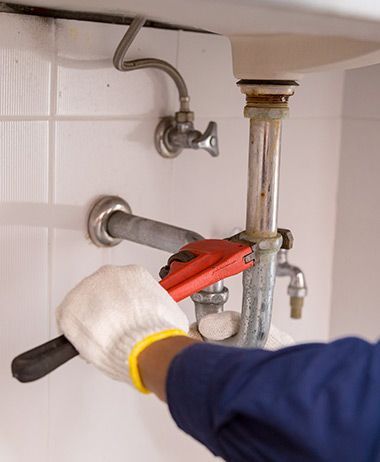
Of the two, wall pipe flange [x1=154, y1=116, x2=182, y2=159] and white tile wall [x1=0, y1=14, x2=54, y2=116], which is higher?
white tile wall [x1=0, y1=14, x2=54, y2=116]

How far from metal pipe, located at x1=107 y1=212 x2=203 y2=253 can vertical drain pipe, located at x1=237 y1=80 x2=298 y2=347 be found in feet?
0.21

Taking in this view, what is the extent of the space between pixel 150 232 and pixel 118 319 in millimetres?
233

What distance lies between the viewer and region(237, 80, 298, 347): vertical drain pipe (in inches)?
22.8

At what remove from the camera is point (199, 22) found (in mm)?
490

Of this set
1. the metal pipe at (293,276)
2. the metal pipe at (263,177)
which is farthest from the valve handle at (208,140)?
the metal pipe at (293,276)

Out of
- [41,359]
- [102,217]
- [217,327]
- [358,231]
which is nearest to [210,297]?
[217,327]

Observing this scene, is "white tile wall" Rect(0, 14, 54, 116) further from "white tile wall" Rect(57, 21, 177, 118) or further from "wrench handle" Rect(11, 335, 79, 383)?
"wrench handle" Rect(11, 335, 79, 383)

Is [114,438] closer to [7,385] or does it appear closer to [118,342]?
[7,385]

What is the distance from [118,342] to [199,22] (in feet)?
0.76

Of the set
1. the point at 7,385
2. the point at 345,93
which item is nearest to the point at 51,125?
the point at 7,385

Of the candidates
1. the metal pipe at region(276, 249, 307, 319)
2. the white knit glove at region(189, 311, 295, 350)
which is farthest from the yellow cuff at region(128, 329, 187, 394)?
the metal pipe at region(276, 249, 307, 319)

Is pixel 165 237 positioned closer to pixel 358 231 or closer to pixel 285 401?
pixel 285 401

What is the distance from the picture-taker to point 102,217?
0.68 m

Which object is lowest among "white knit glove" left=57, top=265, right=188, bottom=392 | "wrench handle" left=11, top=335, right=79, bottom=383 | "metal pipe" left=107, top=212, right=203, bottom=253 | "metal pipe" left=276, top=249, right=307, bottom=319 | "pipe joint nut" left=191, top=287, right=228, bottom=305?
"metal pipe" left=276, top=249, right=307, bottom=319
